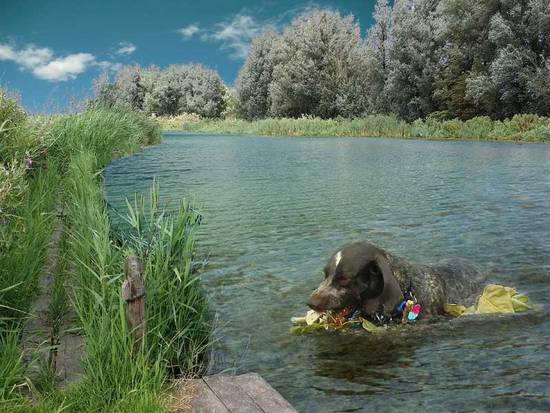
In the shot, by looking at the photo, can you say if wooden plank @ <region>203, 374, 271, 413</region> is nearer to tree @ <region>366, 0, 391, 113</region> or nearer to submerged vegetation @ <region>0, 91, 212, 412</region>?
submerged vegetation @ <region>0, 91, 212, 412</region>

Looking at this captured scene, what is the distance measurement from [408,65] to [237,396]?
5112cm

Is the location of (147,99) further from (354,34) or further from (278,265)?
(278,265)

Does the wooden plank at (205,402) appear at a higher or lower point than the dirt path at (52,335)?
lower

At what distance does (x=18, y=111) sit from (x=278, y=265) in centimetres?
747

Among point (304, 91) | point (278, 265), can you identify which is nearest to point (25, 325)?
point (278, 265)

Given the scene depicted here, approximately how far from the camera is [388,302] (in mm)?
5199

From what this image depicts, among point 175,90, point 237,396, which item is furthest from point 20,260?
point 175,90

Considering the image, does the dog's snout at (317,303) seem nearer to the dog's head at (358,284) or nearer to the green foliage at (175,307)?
the dog's head at (358,284)

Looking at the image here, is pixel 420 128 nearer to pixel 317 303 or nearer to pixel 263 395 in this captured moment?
pixel 317 303

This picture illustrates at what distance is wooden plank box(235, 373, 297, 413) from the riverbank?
33.9 metres

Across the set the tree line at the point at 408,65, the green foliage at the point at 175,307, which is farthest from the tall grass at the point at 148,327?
the tree line at the point at 408,65

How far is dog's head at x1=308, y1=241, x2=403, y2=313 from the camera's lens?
511 centimetres

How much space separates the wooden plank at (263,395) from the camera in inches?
133

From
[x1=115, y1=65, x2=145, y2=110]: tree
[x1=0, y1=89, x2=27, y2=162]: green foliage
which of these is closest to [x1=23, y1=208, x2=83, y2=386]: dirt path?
[x1=0, y1=89, x2=27, y2=162]: green foliage
